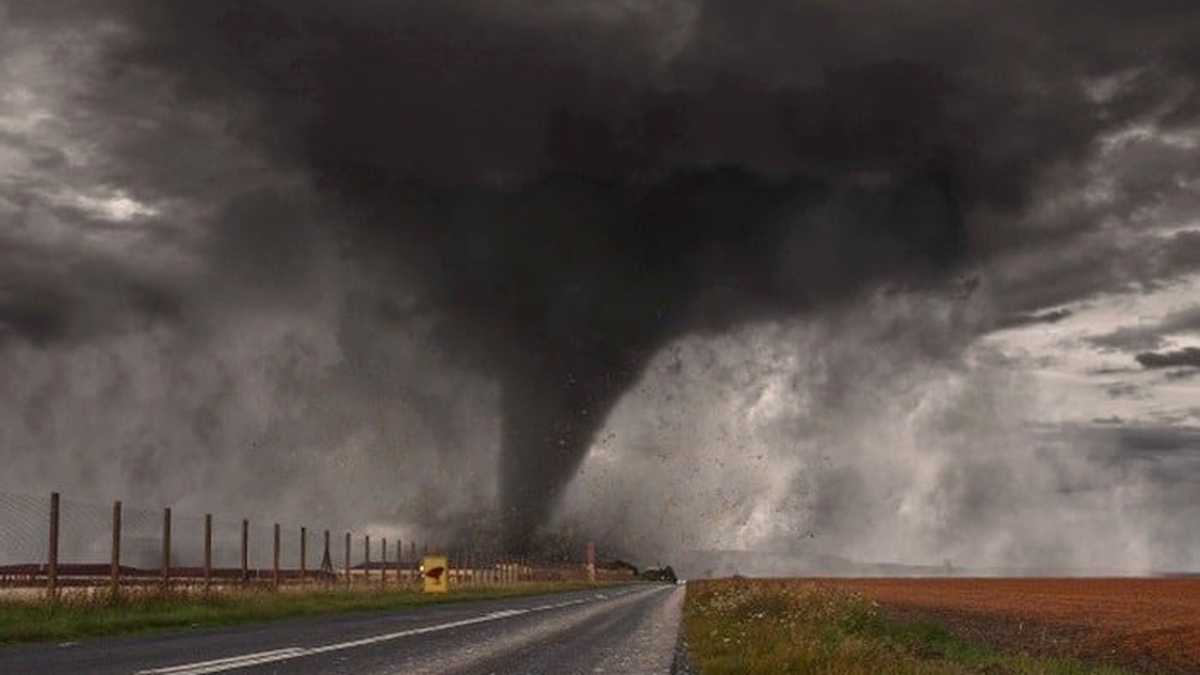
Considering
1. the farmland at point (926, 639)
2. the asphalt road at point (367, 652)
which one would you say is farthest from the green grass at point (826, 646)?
the asphalt road at point (367, 652)

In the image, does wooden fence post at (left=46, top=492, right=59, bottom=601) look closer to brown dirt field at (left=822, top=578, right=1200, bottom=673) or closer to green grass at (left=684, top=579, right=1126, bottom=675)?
green grass at (left=684, top=579, right=1126, bottom=675)

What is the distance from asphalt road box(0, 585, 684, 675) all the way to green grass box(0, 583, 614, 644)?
2.14 m

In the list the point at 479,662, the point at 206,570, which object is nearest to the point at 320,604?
the point at 206,570

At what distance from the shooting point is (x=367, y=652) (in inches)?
698

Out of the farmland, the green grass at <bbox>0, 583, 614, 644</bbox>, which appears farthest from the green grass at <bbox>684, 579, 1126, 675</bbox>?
the green grass at <bbox>0, 583, 614, 644</bbox>

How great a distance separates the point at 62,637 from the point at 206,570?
17898 millimetres

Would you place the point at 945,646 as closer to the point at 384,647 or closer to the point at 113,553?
the point at 384,647

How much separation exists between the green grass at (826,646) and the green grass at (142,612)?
40.0 ft

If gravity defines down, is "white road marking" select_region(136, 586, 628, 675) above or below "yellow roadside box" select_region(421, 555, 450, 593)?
above

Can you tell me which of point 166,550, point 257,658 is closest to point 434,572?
point 166,550

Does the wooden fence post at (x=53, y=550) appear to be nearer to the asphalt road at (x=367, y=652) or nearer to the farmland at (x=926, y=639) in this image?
the asphalt road at (x=367, y=652)

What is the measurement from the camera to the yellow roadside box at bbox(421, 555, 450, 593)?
189ft

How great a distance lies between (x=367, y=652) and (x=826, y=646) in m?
6.70

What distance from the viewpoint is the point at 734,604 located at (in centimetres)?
3897
